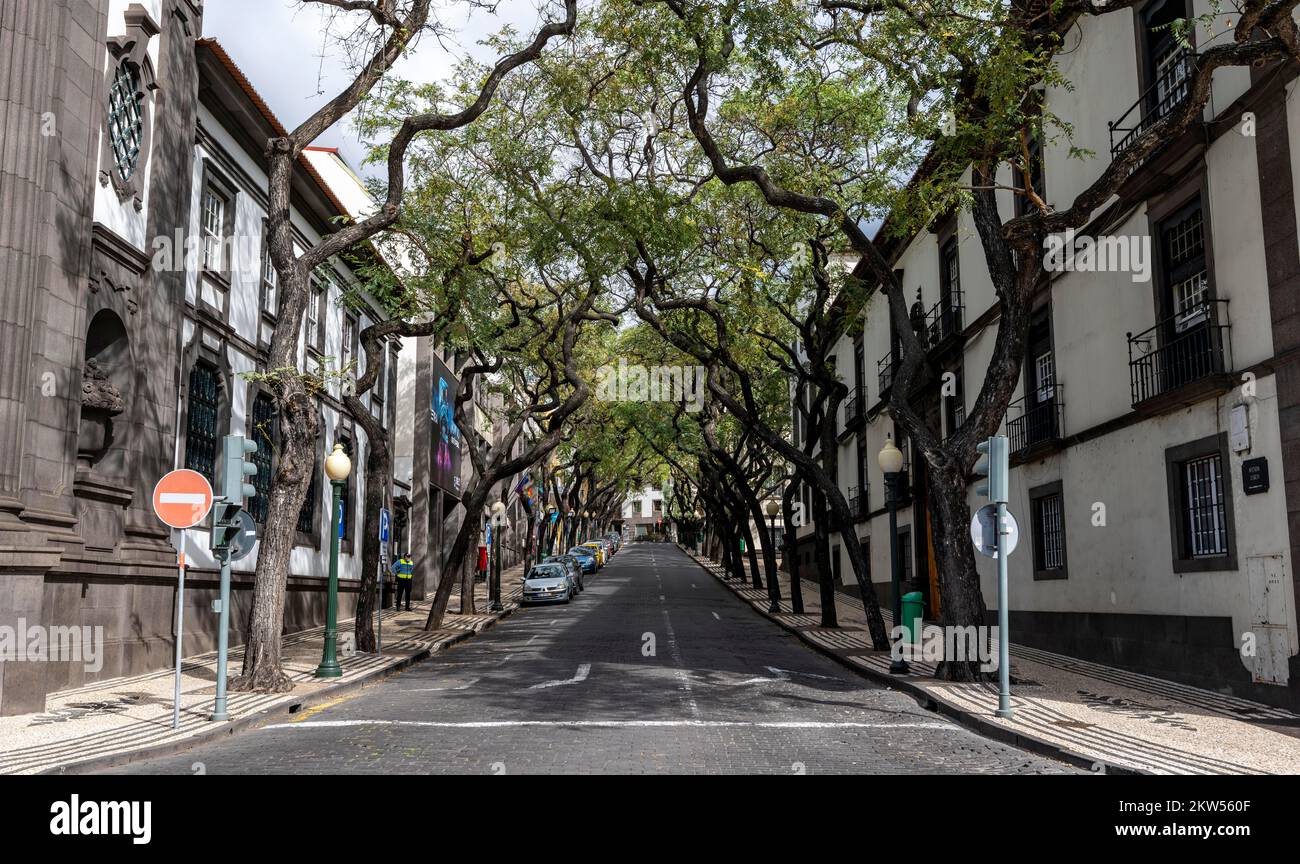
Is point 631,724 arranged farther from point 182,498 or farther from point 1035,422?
point 1035,422

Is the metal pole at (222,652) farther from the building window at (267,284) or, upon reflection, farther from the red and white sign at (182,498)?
the building window at (267,284)

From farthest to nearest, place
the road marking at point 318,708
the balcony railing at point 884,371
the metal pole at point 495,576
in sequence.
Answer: the balcony railing at point 884,371, the metal pole at point 495,576, the road marking at point 318,708

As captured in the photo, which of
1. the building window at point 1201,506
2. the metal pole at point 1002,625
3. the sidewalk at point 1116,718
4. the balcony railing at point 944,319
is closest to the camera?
the sidewalk at point 1116,718

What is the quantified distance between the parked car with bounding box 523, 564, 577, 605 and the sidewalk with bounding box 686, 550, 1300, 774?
16393 mm

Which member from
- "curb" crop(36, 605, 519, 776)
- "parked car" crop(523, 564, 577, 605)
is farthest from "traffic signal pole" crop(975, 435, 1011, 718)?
"parked car" crop(523, 564, 577, 605)

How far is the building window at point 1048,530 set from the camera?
17891 mm

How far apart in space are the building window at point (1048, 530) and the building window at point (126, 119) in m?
16.1

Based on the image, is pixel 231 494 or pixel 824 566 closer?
pixel 231 494

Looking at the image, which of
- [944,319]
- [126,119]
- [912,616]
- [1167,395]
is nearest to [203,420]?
[126,119]

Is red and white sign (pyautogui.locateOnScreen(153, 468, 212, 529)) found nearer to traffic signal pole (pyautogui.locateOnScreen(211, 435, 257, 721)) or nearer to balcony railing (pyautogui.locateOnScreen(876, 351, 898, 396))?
traffic signal pole (pyautogui.locateOnScreen(211, 435, 257, 721))

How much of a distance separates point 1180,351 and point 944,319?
1055 cm

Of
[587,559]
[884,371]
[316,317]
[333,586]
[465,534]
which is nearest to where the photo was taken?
[333,586]

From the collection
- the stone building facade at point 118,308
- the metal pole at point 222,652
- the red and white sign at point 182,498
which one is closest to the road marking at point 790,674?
the metal pole at point 222,652

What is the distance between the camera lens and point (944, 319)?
24156 mm
